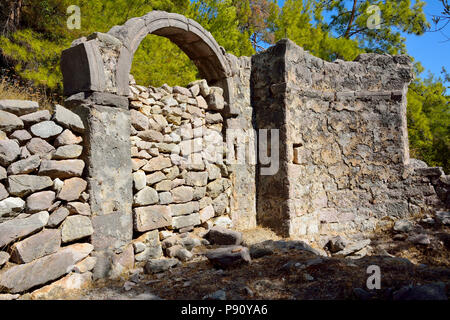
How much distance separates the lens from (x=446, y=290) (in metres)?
2.31

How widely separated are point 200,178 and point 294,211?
1490 mm

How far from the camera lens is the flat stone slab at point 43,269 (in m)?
2.40

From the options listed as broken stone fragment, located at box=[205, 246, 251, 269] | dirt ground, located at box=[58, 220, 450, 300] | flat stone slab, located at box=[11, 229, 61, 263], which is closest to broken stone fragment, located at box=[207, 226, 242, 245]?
dirt ground, located at box=[58, 220, 450, 300]

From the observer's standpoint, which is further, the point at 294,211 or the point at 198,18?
the point at 198,18

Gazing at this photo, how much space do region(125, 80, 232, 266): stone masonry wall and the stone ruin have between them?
0.02 metres

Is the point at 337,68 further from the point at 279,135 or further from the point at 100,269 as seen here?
the point at 100,269

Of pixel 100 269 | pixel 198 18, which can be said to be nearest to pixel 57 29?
pixel 198 18

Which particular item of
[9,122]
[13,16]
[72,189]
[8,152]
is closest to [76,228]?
[72,189]

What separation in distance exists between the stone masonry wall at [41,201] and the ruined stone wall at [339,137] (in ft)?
9.49

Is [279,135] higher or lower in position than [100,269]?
higher

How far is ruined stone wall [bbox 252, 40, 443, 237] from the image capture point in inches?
201

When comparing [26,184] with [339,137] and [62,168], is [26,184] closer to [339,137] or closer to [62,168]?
[62,168]

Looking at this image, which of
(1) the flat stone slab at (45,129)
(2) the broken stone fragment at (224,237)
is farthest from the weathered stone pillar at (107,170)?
(2) the broken stone fragment at (224,237)

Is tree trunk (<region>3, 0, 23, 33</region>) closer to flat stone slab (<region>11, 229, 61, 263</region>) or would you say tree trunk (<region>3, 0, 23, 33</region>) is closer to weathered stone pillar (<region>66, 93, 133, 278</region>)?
weathered stone pillar (<region>66, 93, 133, 278</region>)
